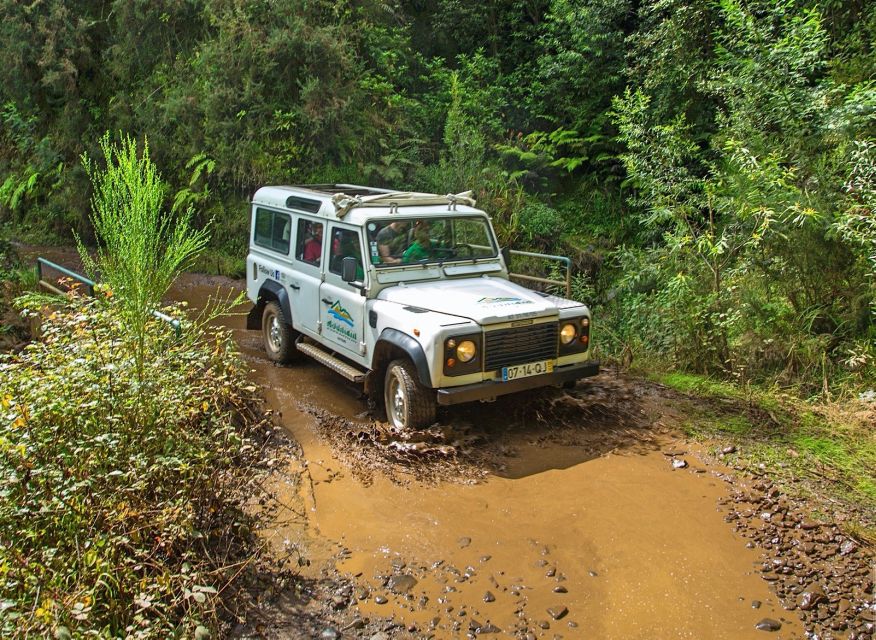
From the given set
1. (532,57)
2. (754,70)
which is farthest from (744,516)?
(532,57)

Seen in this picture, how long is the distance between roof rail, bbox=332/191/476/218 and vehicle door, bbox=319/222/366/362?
0.70 feet

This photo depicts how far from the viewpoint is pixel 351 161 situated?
45.3 feet

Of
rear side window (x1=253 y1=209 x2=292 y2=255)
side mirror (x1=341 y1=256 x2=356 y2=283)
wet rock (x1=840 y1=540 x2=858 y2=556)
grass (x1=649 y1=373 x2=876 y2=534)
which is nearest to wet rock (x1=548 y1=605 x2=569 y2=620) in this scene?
wet rock (x1=840 y1=540 x2=858 y2=556)

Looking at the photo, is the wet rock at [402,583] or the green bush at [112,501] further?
the wet rock at [402,583]

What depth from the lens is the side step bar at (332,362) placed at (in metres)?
7.04

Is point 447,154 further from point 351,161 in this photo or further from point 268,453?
point 268,453

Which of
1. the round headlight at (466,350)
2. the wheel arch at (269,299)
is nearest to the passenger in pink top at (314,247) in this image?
the wheel arch at (269,299)

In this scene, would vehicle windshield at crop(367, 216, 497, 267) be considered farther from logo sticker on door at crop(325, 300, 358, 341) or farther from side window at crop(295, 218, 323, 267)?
side window at crop(295, 218, 323, 267)

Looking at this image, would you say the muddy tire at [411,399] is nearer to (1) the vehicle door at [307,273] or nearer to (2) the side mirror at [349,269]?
(2) the side mirror at [349,269]

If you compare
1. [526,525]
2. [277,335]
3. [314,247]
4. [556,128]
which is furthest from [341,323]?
[556,128]

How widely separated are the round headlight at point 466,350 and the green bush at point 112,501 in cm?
202

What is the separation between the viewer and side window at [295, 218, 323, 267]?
25.5 ft

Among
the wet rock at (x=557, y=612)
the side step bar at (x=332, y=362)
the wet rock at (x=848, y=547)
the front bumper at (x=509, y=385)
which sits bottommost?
the wet rock at (x=557, y=612)

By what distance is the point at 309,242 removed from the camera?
7984mm
